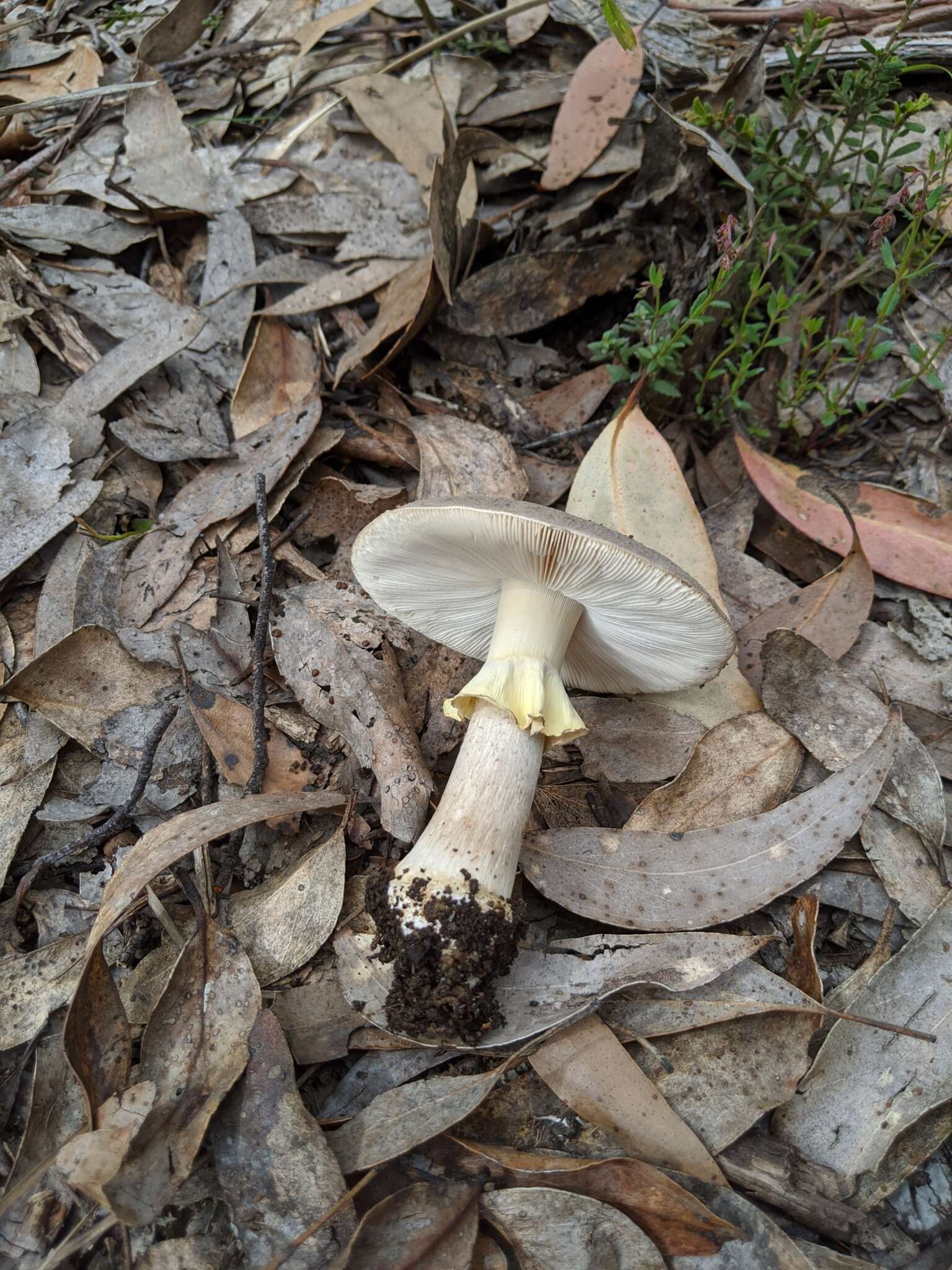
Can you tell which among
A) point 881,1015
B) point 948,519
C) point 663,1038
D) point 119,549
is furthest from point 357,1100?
point 948,519

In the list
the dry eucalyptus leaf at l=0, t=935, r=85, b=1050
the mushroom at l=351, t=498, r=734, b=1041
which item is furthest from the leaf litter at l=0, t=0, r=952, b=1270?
the mushroom at l=351, t=498, r=734, b=1041

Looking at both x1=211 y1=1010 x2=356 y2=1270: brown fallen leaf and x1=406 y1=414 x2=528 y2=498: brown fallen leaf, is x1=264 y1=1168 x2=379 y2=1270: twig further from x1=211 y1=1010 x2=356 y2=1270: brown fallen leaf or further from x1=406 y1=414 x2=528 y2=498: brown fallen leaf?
x1=406 y1=414 x2=528 y2=498: brown fallen leaf

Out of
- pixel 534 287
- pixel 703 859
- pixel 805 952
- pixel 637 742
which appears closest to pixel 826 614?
pixel 637 742

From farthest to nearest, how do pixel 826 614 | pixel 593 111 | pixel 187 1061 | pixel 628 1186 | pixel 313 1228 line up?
pixel 593 111, pixel 826 614, pixel 187 1061, pixel 628 1186, pixel 313 1228

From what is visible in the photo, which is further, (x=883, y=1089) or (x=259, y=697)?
(x=259, y=697)

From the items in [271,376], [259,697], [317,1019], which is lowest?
[317,1019]

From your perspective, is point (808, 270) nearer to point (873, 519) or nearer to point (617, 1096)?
point (873, 519)
